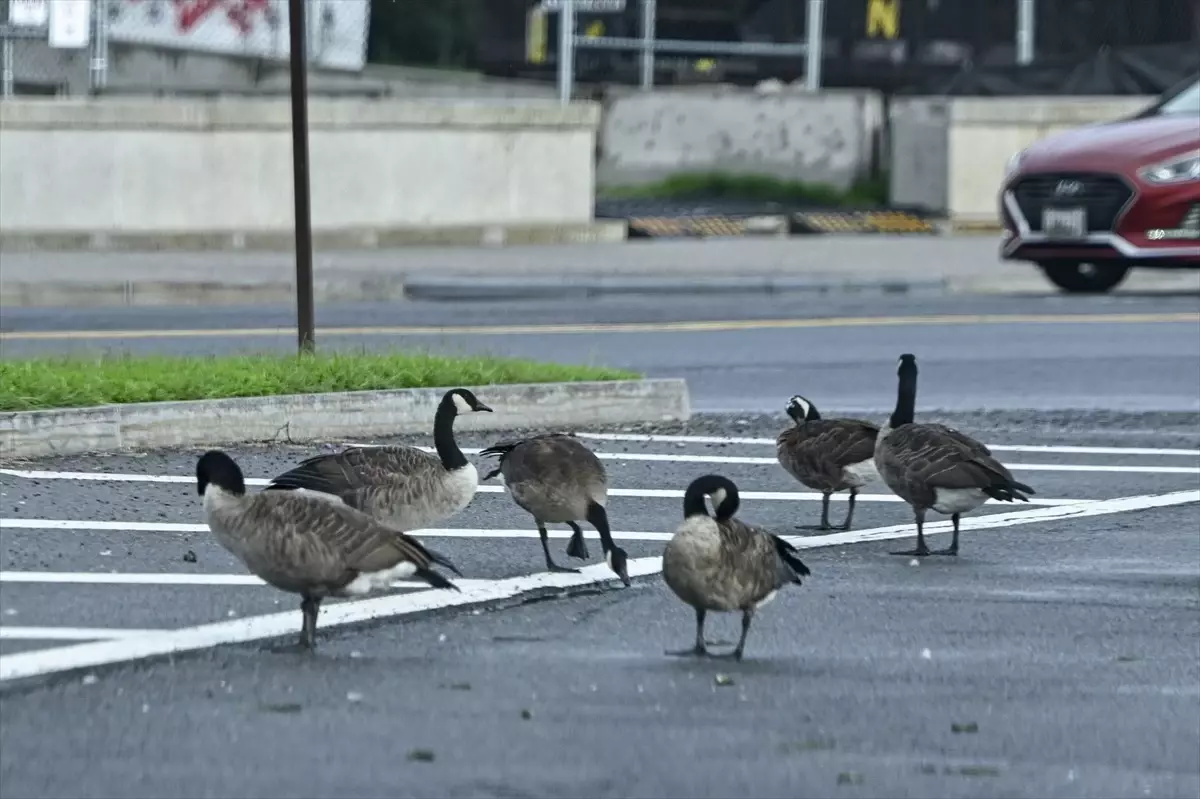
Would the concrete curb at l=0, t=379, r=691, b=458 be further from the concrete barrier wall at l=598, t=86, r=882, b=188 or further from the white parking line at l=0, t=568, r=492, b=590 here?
the concrete barrier wall at l=598, t=86, r=882, b=188

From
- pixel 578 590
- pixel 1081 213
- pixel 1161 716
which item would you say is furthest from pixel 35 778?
pixel 1081 213

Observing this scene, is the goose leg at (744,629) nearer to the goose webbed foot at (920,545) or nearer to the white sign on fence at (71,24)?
the goose webbed foot at (920,545)

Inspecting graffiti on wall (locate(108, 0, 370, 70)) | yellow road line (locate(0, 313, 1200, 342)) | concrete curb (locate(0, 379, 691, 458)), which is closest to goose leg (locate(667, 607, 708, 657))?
concrete curb (locate(0, 379, 691, 458))

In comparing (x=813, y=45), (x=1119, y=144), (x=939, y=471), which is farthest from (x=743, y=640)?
(x=813, y=45)

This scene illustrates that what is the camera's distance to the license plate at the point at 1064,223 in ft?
67.1

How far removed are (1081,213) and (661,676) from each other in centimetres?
1377

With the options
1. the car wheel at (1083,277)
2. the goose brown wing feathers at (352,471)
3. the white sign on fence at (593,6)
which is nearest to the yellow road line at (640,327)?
the car wheel at (1083,277)

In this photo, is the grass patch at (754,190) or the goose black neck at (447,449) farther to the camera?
the grass patch at (754,190)

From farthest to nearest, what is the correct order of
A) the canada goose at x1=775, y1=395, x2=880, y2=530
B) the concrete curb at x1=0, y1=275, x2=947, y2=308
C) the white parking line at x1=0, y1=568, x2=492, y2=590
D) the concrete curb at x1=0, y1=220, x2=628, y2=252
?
the concrete curb at x1=0, y1=220, x2=628, y2=252 < the concrete curb at x1=0, y1=275, x2=947, y2=308 < the canada goose at x1=775, y1=395, x2=880, y2=530 < the white parking line at x1=0, y1=568, x2=492, y2=590

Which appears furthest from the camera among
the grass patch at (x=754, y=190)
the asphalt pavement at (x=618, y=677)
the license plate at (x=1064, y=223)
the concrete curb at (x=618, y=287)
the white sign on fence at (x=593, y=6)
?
the white sign on fence at (x=593, y=6)

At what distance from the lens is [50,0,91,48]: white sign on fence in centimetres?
2595

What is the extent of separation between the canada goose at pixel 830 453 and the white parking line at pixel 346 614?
0.91 ft

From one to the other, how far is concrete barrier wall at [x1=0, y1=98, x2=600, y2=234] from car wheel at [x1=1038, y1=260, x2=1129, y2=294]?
5.81m

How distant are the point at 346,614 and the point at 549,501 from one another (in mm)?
1005
